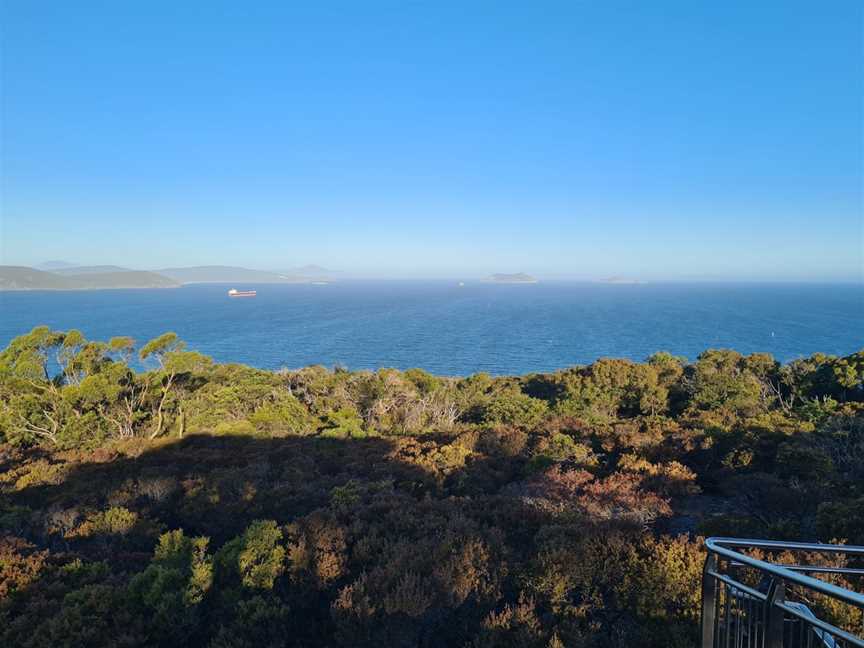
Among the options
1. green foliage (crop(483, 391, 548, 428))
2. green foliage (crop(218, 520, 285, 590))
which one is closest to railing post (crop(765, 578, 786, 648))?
green foliage (crop(218, 520, 285, 590))

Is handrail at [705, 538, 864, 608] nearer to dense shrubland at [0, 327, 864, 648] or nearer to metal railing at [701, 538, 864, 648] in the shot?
metal railing at [701, 538, 864, 648]

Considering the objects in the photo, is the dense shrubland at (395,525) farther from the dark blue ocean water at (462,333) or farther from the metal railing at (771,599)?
the dark blue ocean water at (462,333)

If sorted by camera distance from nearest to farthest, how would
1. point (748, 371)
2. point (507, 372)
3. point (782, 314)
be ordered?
1. point (748, 371)
2. point (507, 372)
3. point (782, 314)

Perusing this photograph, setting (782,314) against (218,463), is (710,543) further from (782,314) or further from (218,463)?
(782,314)

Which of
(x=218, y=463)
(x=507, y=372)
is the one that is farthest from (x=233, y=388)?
(x=507, y=372)

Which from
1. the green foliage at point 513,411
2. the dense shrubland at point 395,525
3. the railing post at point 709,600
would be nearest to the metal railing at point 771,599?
the railing post at point 709,600
